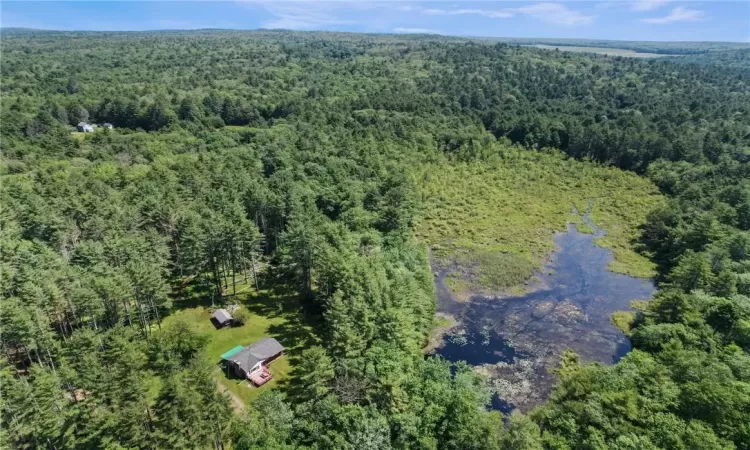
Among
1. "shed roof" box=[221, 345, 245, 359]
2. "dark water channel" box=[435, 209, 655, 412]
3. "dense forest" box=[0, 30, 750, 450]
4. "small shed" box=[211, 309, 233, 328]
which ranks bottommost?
"dark water channel" box=[435, 209, 655, 412]

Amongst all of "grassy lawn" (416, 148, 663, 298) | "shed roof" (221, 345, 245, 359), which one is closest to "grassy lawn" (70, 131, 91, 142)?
"grassy lawn" (416, 148, 663, 298)

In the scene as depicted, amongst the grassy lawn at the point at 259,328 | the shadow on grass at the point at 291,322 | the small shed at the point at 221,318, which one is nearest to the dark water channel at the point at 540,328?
the shadow on grass at the point at 291,322

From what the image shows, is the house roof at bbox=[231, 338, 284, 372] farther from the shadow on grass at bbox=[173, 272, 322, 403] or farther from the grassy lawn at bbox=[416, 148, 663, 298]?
the grassy lawn at bbox=[416, 148, 663, 298]

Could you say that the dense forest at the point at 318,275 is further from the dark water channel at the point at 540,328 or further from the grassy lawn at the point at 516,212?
the grassy lawn at the point at 516,212

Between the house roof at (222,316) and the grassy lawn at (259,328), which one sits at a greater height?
the house roof at (222,316)

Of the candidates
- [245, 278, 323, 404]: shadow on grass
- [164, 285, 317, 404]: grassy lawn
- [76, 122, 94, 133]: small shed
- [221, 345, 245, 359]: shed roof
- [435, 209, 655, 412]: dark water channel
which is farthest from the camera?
[76, 122, 94, 133]: small shed

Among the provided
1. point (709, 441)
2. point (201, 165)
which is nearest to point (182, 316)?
point (201, 165)
